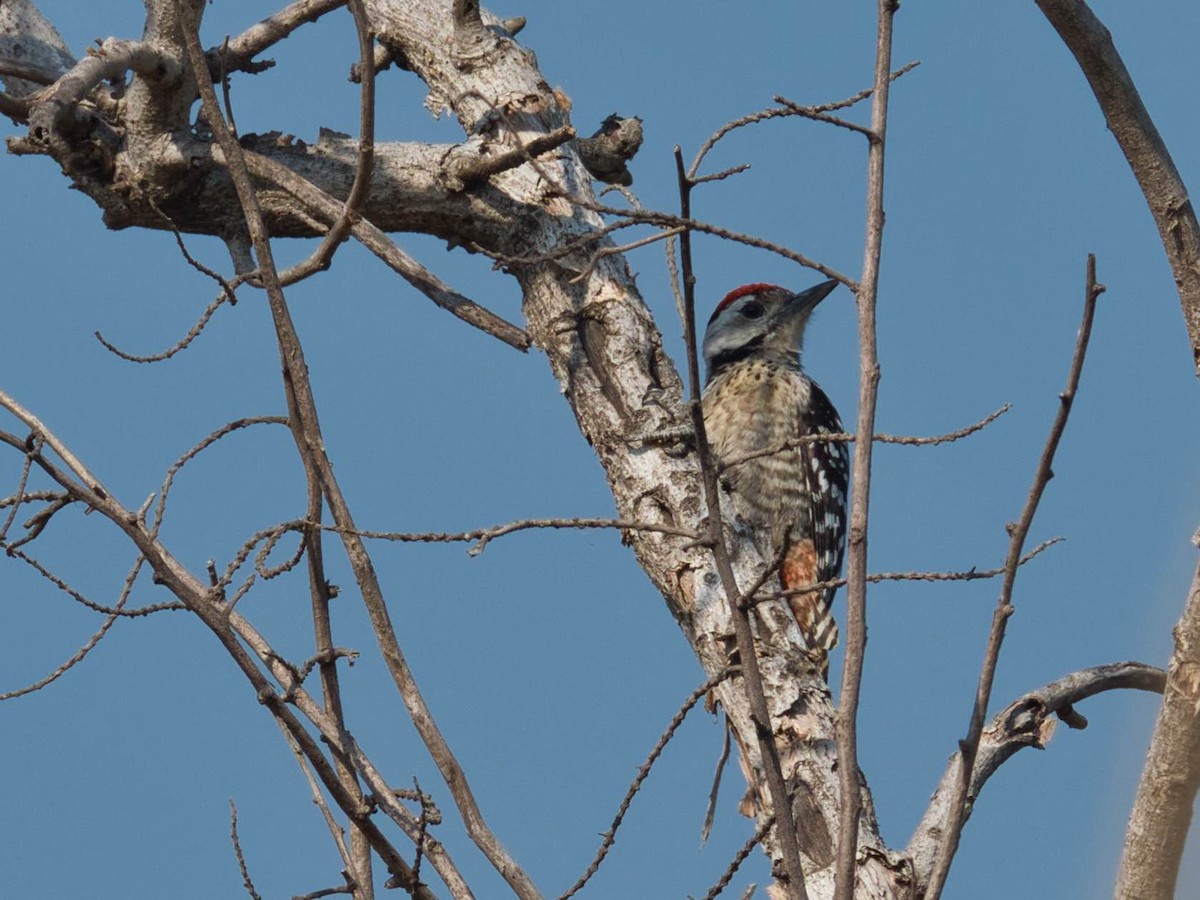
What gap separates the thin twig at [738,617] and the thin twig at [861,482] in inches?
2.6

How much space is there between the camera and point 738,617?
188 centimetres

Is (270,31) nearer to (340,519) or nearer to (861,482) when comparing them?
(340,519)

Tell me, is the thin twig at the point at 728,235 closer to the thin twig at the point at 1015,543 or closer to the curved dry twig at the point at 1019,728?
the thin twig at the point at 1015,543

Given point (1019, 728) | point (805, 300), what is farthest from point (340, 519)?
point (805, 300)

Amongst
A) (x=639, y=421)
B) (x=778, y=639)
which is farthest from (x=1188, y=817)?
(x=639, y=421)

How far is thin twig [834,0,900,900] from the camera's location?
5.79 ft

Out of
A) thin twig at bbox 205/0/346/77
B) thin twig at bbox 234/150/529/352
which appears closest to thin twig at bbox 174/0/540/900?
thin twig at bbox 234/150/529/352

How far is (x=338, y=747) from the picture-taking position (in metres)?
2.33

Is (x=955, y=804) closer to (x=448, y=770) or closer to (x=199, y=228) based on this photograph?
(x=448, y=770)

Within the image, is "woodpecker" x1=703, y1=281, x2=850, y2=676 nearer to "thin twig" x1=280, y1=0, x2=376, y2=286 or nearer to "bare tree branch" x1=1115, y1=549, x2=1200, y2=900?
"thin twig" x1=280, y1=0, x2=376, y2=286

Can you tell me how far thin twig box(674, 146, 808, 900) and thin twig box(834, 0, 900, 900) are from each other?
0.07 m

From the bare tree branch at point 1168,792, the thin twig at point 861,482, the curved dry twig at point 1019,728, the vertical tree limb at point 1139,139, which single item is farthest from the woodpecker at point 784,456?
the thin twig at point 861,482

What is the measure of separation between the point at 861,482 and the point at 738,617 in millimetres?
236

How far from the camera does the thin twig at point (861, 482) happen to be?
1.77 metres
